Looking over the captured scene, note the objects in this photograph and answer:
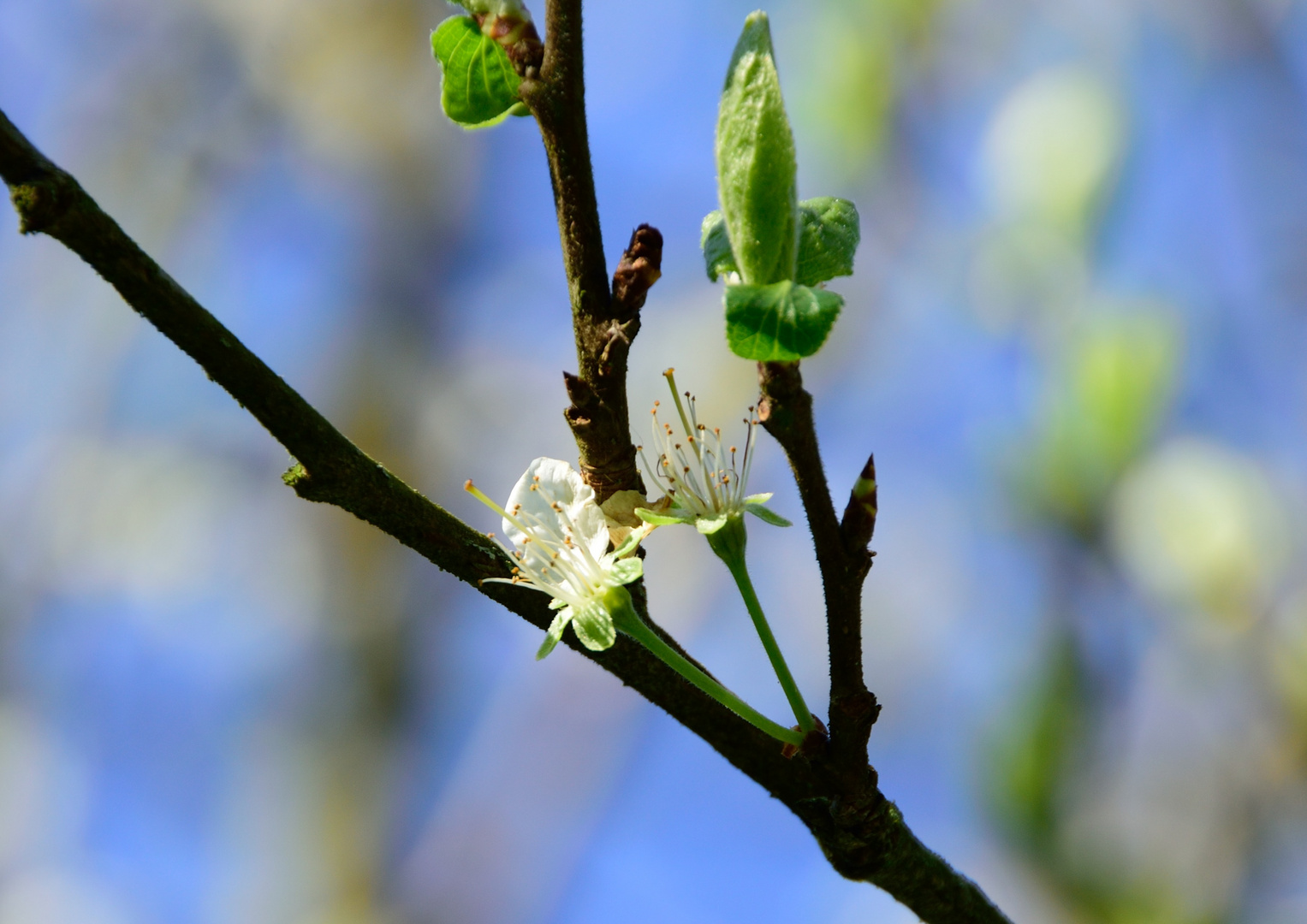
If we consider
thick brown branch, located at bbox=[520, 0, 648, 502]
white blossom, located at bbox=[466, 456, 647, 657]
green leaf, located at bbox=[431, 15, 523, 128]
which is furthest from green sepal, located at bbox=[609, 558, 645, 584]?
green leaf, located at bbox=[431, 15, 523, 128]

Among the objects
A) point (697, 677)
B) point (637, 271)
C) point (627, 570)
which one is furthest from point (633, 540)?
point (637, 271)

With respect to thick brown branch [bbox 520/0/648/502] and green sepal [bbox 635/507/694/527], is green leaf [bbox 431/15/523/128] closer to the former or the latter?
thick brown branch [bbox 520/0/648/502]

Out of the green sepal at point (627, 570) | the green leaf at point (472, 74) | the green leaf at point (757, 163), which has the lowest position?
the green sepal at point (627, 570)

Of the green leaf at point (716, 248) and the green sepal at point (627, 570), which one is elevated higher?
the green leaf at point (716, 248)

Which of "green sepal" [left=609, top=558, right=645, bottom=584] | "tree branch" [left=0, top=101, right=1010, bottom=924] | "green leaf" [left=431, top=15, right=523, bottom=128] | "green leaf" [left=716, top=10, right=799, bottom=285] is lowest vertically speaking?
"tree branch" [left=0, top=101, right=1010, bottom=924]

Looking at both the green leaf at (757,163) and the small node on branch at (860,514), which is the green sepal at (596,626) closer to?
the small node on branch at (860,514)

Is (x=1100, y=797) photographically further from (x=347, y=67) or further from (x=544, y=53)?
(x=347, y=67)

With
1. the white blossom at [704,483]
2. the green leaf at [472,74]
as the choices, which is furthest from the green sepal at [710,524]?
the green leaf at [472,74]

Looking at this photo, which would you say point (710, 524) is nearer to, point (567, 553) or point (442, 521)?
point (567, 553)
